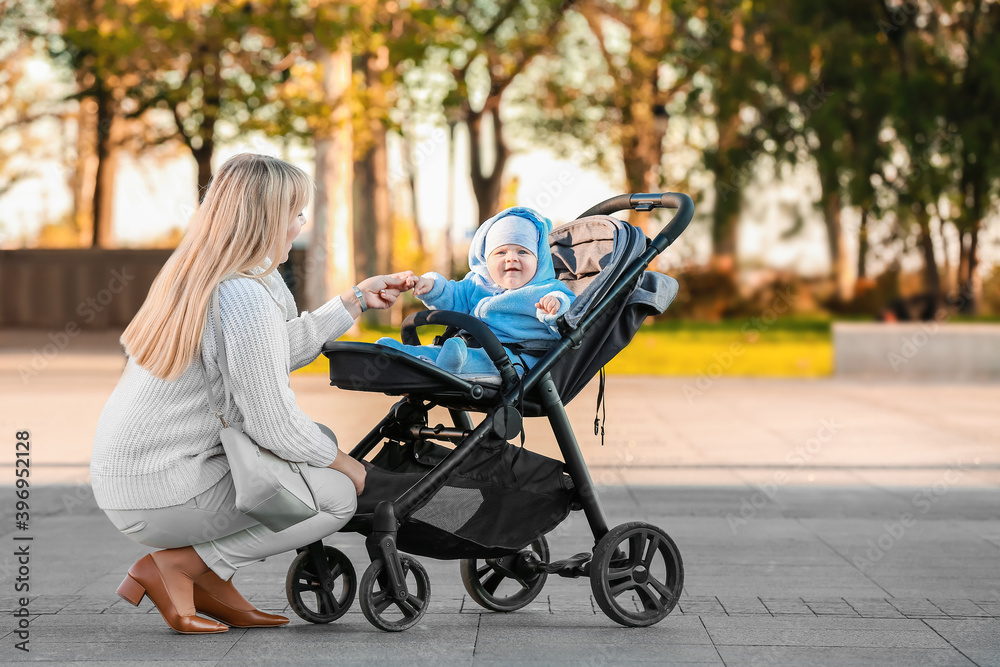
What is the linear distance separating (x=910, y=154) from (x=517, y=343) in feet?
58.3

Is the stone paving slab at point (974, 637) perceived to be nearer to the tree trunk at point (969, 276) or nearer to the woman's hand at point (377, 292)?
the woman's hand at point (377, 292)

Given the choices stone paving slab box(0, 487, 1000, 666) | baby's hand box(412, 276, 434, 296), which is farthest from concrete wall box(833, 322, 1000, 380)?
baby's hand box(412, 276, 434, 296)

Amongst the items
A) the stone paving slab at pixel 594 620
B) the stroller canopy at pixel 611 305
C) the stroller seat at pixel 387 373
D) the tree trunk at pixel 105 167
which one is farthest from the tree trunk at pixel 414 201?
the stroller seat at pixel 387 373

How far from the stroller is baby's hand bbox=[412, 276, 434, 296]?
0.11 m

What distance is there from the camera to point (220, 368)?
3842 millimetres

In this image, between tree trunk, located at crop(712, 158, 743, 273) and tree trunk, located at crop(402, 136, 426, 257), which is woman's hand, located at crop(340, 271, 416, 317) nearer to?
tree trunk, located at crop(712, 158, 743, 273)

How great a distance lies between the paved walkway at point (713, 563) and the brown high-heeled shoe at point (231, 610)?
0.08 meters

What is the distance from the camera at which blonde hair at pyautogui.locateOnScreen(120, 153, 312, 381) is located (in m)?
3.79

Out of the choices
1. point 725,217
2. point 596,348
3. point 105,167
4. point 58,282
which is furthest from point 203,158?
point 596,348

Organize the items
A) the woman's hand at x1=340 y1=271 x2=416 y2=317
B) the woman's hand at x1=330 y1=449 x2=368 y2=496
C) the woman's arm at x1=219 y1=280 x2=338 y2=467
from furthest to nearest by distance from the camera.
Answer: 1. the woman's hand at x1=340 y1=271 x2=416 y2=317
2. the woman's hand at x1=330 y1=449 x2=368 y2=496
3. the woman's arm at x1=219 y1=280 x2=338 y2=467

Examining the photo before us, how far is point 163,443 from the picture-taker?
12.7ft

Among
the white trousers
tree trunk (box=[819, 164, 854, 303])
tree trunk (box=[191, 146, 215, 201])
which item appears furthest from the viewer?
tree trunk (box=[819, 164, 854, 303])

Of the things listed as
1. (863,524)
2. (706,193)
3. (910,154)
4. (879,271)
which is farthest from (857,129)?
(863,524)

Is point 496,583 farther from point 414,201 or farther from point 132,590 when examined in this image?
point 414,201
